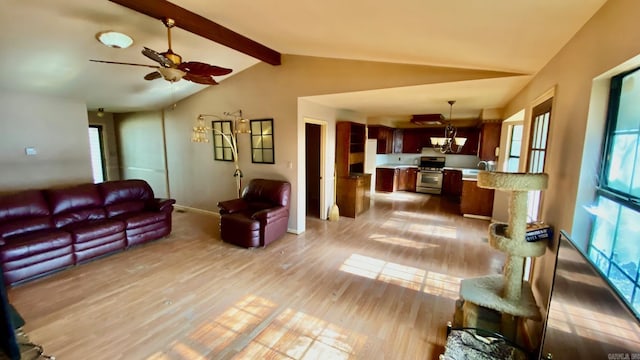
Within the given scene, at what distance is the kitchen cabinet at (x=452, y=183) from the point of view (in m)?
7.57

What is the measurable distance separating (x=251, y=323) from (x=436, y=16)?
2.83 m

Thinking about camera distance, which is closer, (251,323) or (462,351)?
(462,351)

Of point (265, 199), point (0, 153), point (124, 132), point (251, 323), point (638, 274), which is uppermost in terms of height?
point (124, 132)

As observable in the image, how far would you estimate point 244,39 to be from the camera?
11.3 ft

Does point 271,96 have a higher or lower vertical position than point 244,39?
lower

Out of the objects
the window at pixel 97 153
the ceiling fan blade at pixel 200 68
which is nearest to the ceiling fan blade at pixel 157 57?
the ceiling fan blade at pixel 200 68

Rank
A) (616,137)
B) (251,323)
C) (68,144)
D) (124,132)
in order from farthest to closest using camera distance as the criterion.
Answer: (124,132)
(68,144)
(251,323)
(616,137)

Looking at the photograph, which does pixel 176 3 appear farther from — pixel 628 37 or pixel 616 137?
pixel 616 137

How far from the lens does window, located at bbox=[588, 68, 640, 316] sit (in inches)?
48.0

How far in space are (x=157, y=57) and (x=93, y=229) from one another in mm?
2633

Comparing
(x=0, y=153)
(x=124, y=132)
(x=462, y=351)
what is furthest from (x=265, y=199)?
(x=124, y=132)

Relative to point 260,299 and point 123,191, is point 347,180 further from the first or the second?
point 123,191

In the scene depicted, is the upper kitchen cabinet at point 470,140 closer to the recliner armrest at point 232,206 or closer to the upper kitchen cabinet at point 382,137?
the upper kitchen cabinet at point 382,137

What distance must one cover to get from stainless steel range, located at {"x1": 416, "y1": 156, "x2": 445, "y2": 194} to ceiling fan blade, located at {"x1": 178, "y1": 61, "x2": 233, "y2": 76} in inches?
271
